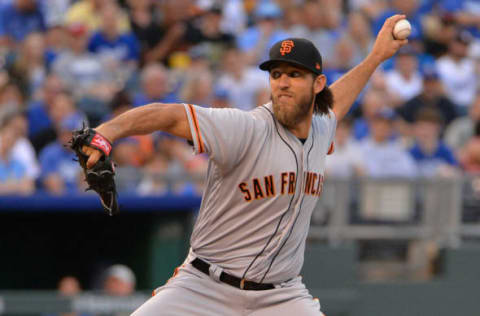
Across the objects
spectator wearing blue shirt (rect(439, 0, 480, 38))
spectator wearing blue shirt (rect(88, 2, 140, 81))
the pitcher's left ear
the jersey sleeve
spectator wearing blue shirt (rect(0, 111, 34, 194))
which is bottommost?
spectator wearing blue shirt (rect(0, 111, 34, 194))

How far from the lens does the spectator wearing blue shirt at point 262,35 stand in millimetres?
10773

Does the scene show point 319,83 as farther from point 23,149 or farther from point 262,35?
point 262,35

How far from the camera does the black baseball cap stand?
4.33 m

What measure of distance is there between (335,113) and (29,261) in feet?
12.9

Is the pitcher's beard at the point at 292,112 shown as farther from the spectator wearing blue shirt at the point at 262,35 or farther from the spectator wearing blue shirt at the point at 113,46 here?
the spectator wearing blue shirt at the point at 262,35

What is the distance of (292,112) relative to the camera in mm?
4426

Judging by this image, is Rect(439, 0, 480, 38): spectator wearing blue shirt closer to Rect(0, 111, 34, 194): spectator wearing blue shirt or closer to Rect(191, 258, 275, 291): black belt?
Rect(0, 111, 34, 194): spectator wearing blue shirt

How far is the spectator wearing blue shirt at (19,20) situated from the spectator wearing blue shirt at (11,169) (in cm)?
261

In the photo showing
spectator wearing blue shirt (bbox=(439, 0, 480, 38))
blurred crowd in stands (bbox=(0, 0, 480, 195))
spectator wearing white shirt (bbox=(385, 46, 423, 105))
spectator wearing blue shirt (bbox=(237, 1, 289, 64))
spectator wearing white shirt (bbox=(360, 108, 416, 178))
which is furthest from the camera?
spectator wearing blue shirt (bbox=(439, 0, 480, 38))

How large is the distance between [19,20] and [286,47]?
22.3 ft

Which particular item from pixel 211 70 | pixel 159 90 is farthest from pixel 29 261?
pixel 211 70

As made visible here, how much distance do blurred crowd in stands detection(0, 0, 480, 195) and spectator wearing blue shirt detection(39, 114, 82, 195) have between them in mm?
13

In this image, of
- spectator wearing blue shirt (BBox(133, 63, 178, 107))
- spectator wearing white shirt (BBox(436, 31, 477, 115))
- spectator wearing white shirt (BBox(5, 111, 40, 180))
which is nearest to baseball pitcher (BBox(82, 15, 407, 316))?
spectator wearing white shirt (BBox(5, 111, 40, 180))

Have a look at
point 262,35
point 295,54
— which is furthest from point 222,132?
point 262,35
